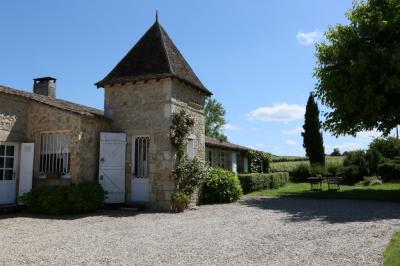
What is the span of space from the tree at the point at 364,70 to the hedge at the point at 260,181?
16.3 feet

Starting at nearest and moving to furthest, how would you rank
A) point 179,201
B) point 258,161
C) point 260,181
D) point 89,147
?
1. point 179,201
2. point 89,147
3. point 260,181
4. point 258,161

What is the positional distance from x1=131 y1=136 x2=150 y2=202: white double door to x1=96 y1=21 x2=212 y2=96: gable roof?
7.59 feet

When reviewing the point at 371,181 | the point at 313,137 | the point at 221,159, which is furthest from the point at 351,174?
the point at 221,159

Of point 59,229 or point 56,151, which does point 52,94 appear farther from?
point 59,229

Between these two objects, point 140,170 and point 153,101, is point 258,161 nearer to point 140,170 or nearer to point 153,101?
point 140,170

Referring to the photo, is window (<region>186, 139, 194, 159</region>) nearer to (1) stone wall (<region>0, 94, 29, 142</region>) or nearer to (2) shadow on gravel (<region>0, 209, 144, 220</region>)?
(2) shadow on gravel (<region>0, 209, 144, 220</region>)

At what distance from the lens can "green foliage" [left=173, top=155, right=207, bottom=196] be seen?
1212 cm

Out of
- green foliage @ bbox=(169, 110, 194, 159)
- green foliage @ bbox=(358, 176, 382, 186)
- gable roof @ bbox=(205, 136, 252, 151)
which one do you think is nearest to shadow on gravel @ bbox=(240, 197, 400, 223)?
green foliage @ bbox=(169, 110, 194, 159)

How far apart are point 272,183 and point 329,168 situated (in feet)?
25.0

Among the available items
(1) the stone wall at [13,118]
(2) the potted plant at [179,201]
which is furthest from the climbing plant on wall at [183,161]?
(1) the stone wall at [13,118]

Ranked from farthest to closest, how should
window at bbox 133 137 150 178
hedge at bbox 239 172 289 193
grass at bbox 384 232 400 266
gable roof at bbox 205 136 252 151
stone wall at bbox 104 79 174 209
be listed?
gable roof at bbox 205 136 252 151 < hedge at bbox 239 172 289 193 < window at bbox 133 137 150 178 < stone wall at bbox 104 79 174 209 < grass at bbox 384 232 400 266

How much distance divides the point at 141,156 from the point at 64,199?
10.1 ft

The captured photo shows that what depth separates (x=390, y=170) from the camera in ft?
78.6

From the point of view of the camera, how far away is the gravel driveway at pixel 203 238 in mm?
5625
